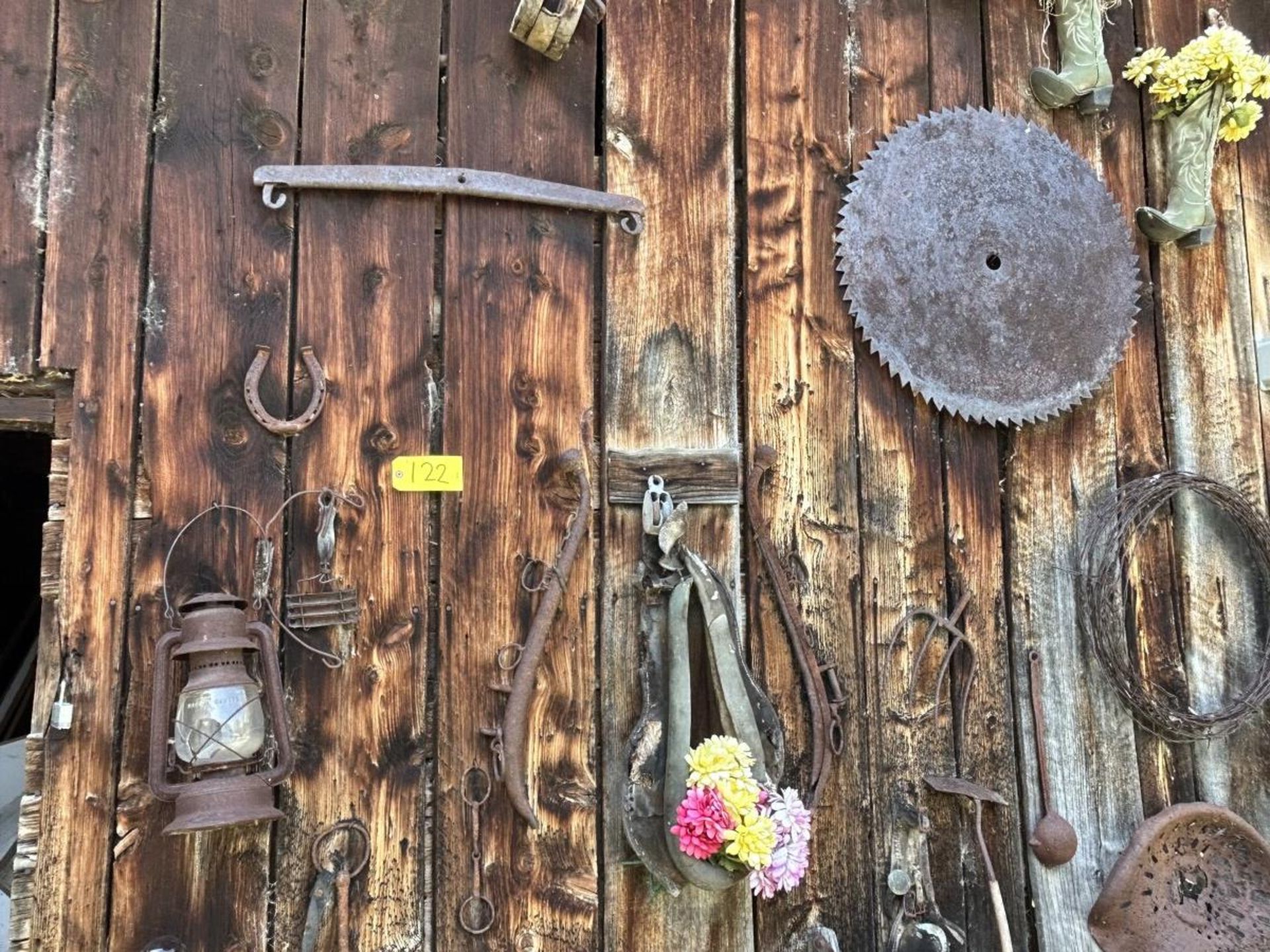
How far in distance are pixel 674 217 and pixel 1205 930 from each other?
1551 mm

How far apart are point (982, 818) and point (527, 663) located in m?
0.85

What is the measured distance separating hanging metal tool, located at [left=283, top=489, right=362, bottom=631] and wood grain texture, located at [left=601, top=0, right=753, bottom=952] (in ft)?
1.31

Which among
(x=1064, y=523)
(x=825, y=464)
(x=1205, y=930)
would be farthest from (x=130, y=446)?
(x=1205, y=930)

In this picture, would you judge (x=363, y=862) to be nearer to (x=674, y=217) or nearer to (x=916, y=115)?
(x=674, y=217)

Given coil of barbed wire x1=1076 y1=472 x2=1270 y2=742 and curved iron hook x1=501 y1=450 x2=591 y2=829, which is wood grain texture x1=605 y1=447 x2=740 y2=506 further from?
coil of barbed wire x1=1076 y1=472 x2=1270 y2=742

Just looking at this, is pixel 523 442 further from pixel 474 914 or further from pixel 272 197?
pixel 474 914

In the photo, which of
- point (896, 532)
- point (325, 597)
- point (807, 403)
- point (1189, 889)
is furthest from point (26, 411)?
point (1189, 889)

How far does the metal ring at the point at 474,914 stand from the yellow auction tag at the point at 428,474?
622 mm

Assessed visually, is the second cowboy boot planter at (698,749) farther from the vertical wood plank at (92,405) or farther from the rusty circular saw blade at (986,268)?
the vertical wood plank at (92,405)

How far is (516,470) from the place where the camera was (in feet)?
4.90

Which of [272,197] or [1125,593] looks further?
[1125,593]

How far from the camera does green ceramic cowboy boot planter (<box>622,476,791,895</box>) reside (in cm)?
137

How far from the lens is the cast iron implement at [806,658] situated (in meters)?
1.51

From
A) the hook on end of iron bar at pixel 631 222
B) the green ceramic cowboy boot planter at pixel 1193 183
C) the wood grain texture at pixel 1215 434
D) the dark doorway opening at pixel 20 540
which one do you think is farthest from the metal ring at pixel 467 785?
the dark doorway opening at pixel 20 540
